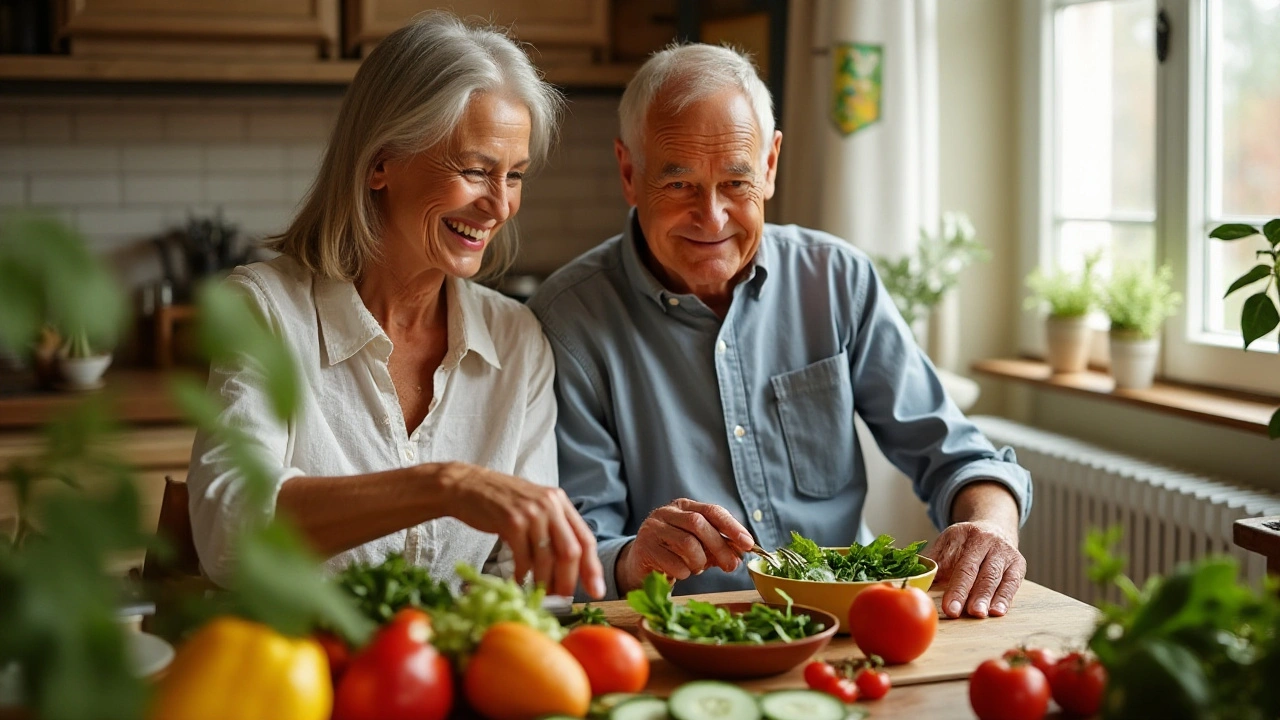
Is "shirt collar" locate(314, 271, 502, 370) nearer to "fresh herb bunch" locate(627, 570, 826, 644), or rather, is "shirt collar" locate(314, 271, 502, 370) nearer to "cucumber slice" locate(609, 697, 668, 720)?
"fresh herb bunch" locate(627, 570, 826, 644)

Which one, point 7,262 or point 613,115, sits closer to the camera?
point 7,262

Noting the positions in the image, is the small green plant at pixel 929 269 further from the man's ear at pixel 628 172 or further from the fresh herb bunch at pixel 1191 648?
the fresh herb bunch at pixel 1191 648

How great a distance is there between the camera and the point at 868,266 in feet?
7.42

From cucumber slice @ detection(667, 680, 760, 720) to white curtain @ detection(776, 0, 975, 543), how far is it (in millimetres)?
2014

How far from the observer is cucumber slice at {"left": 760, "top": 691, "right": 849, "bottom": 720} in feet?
3.75

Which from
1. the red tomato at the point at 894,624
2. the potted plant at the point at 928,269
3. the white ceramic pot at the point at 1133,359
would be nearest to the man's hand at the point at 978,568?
the red tomato at the point at 894,624

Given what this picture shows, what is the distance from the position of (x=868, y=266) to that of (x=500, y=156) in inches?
27.9

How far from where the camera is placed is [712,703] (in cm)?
117

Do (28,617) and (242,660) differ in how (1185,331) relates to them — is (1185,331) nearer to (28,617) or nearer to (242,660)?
(242,660)

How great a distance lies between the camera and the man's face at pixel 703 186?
207 cm

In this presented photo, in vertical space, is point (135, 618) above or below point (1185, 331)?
below

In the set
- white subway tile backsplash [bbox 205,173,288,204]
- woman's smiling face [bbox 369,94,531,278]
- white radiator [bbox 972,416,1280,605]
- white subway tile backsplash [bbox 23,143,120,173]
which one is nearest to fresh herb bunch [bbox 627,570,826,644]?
woman's smiling face [bbox 369,94,531,278]

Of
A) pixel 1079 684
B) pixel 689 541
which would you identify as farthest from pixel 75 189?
pixel 1079 684

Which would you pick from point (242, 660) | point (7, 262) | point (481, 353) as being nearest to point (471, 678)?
point (242, 660)
